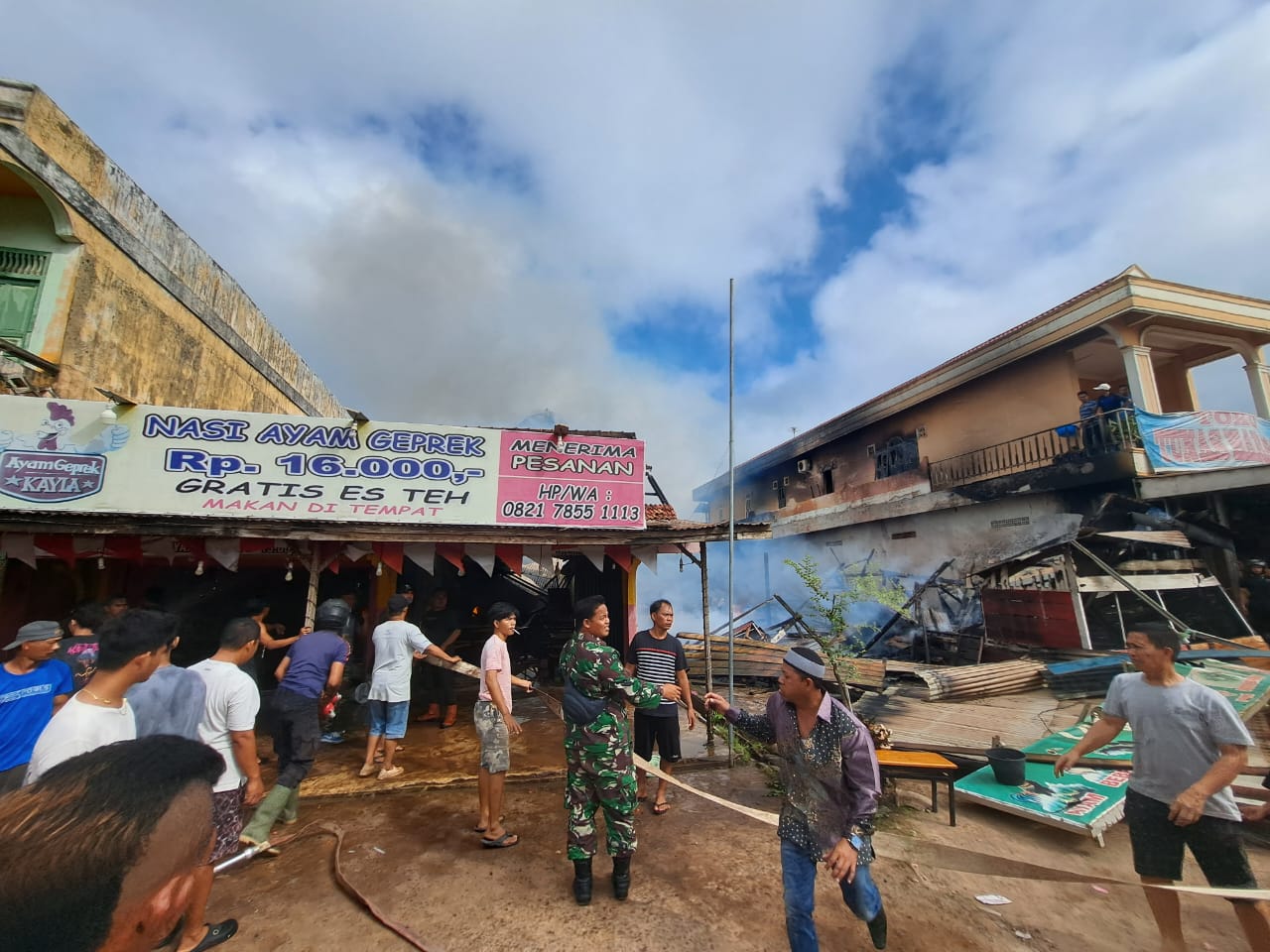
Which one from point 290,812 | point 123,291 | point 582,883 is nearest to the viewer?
point 582,883

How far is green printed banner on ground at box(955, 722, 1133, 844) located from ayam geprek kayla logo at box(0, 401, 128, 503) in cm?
1094

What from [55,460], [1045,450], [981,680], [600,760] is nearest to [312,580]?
[55,460]

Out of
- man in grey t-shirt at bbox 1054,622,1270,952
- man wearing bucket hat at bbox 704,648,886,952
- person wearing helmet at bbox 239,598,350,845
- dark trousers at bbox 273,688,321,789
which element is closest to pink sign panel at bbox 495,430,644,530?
person wearing helmet at bbox 239,598,350,845

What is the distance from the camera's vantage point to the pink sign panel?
7.79 meters

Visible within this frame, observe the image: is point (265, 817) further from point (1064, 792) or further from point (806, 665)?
point (1064, 792)

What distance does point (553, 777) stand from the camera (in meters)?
5.96

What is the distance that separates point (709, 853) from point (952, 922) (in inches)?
66.5

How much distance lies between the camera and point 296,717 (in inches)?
173

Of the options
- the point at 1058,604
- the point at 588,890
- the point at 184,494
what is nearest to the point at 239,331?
the point at 184,494

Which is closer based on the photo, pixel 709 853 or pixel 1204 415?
pixel 709 853

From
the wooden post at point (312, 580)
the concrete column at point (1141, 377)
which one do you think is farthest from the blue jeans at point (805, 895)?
the concrete column at point (1141, 377)

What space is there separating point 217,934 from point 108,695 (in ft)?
6.01

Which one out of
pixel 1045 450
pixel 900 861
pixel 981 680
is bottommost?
pixel 900 861

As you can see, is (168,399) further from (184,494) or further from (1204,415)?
(1204,415)
